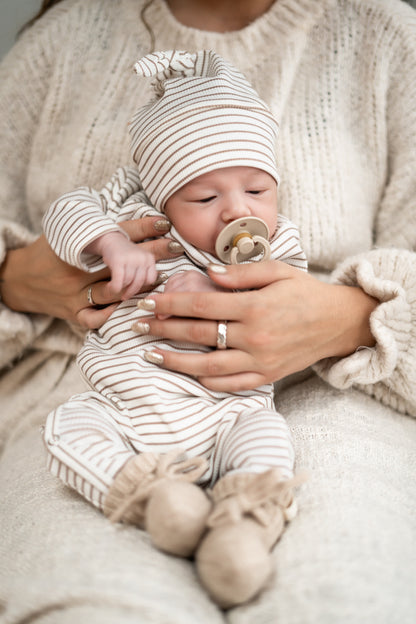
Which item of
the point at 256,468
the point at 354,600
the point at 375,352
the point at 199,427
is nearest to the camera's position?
the point at 354,600

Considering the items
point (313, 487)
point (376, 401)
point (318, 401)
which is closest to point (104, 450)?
point (313, 487)

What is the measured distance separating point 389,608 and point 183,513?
22cm

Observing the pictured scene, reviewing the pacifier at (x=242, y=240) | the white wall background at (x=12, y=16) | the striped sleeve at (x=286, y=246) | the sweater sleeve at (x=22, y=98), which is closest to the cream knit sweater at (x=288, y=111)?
the sweater sleeve at (x=22, y=98)

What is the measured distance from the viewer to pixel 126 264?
30.7 inches

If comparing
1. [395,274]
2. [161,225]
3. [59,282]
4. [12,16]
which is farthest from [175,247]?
[12,16]

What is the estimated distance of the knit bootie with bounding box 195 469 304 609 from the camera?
1.68 feet

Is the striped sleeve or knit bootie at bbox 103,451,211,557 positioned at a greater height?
the striped sleeve

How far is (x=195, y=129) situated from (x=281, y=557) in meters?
0.63

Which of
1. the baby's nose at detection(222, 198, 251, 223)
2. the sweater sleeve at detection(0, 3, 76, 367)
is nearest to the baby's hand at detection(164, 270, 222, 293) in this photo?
the baby's nose at detection(222, 198, 251, 223)

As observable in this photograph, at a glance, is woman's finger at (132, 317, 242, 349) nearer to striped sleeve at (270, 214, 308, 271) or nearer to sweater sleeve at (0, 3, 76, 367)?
striped sleeve at (270, 214, 308, 271)

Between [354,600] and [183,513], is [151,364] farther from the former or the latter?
[354,600]

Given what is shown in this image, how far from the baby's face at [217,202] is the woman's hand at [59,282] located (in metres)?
0.05

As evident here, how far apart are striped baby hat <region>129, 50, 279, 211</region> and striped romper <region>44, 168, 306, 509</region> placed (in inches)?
3.5

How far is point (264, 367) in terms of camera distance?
83 cm
